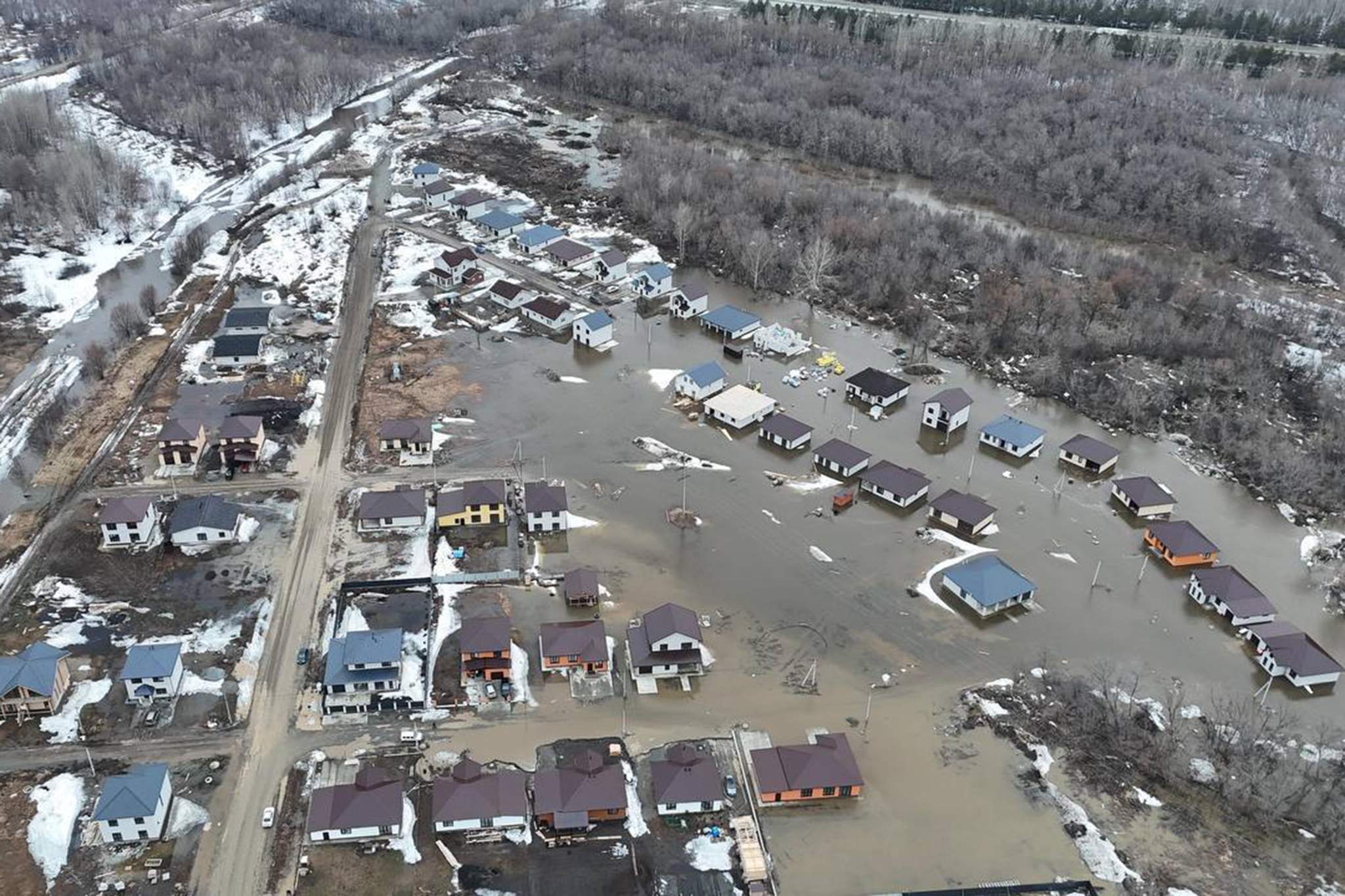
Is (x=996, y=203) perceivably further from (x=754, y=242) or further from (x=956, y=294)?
(x=754, y=242)

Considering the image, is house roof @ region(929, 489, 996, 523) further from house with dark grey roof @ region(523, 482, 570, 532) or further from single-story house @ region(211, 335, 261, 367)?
single-story house @ region(211, 335, 261, 367)

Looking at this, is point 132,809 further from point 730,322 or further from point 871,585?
point 730,322

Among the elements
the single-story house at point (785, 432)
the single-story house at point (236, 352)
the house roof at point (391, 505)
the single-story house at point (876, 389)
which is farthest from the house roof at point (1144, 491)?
the single-story house at point (236, 352)

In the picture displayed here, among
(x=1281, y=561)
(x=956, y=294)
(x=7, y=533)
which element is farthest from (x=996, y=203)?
(x=7, y=533)

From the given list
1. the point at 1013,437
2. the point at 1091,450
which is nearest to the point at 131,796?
the point at 1013,437

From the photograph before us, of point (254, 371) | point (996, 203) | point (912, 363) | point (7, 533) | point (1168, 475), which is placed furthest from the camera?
point (996, 203)

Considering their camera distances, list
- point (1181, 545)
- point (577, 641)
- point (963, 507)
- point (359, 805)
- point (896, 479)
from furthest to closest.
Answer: point (896, 479)
point (963, 507)
point (1181, 545)
point (577, 641)
point (359, 805)
